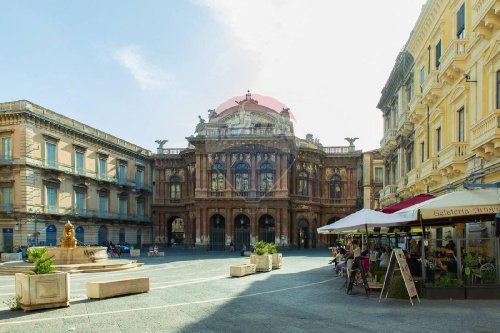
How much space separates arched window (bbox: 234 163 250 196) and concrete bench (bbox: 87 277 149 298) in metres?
41.0

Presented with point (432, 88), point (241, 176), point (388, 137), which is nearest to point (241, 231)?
point (241, 176)

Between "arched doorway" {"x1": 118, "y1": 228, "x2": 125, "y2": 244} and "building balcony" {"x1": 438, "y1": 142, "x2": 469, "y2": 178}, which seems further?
"arched doorway" {"x1": 118, "y1": 228, "x2": 125, "y2": 244}

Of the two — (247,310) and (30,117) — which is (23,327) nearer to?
(247,310)

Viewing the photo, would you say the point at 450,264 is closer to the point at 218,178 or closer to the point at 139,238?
the point at 218,178

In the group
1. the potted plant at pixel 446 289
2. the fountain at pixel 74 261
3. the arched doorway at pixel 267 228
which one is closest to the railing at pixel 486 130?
the potted plant at pixel 446 289

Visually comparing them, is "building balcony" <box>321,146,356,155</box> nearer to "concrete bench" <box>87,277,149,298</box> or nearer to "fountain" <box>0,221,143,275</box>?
"fountain" <box>0,221,143,275</box>

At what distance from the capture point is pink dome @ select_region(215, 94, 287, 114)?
6175 centimetres

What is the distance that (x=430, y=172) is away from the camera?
878 inches

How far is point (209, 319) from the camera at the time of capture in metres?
11.0

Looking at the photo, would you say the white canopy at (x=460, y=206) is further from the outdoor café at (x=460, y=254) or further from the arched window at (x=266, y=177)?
the arched window at (x=266, y=177)

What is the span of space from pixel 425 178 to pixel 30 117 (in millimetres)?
32901

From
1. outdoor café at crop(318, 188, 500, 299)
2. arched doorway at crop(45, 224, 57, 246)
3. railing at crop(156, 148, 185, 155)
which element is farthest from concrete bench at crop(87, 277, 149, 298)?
railing at crop(156, 148, 185, 155)

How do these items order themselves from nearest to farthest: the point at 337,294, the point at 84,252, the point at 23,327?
the point at 23,327
the point at 337,294
the point at 84,252

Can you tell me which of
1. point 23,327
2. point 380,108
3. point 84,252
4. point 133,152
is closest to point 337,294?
point 23,327
